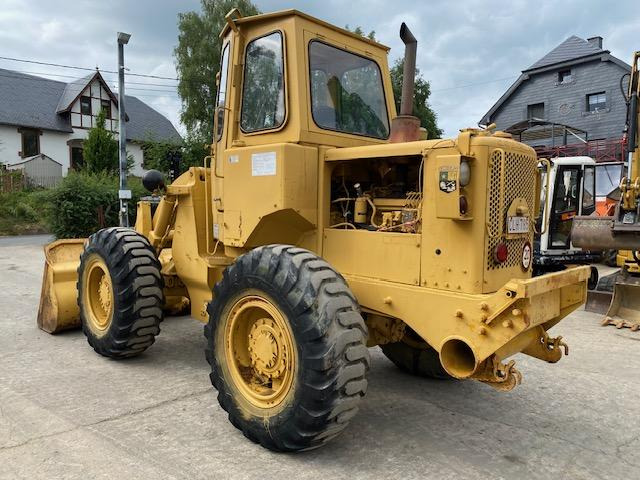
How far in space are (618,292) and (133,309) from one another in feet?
22.0

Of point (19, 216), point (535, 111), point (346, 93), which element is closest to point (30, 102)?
point (19, 216)

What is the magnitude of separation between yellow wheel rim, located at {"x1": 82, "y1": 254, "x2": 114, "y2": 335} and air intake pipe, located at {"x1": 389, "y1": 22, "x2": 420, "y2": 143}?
3.07 m

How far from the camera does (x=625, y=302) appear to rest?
26.3 ft

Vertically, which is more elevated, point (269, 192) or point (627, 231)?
point (269, 192)

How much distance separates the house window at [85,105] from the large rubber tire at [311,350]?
38057 millimetres

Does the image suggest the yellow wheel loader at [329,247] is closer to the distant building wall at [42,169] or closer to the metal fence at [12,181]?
the metal fence at [12,181]

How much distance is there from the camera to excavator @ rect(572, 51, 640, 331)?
746cm

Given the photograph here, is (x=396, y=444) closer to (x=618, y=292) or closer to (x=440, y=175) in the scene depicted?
(x=440, y=175)

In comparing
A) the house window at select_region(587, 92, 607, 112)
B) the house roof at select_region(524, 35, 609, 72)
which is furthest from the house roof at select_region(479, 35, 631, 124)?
the house window at select_region(587, 92, 607, 112)

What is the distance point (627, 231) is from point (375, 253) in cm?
514

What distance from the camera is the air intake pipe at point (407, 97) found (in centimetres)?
386

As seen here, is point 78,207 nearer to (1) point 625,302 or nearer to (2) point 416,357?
(2) point 416,357

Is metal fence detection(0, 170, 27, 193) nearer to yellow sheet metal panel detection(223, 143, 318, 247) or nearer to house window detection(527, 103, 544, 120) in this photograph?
yellow sheet metal panel detection(223, 143, 318, 247)

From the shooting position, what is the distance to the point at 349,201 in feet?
13.7
